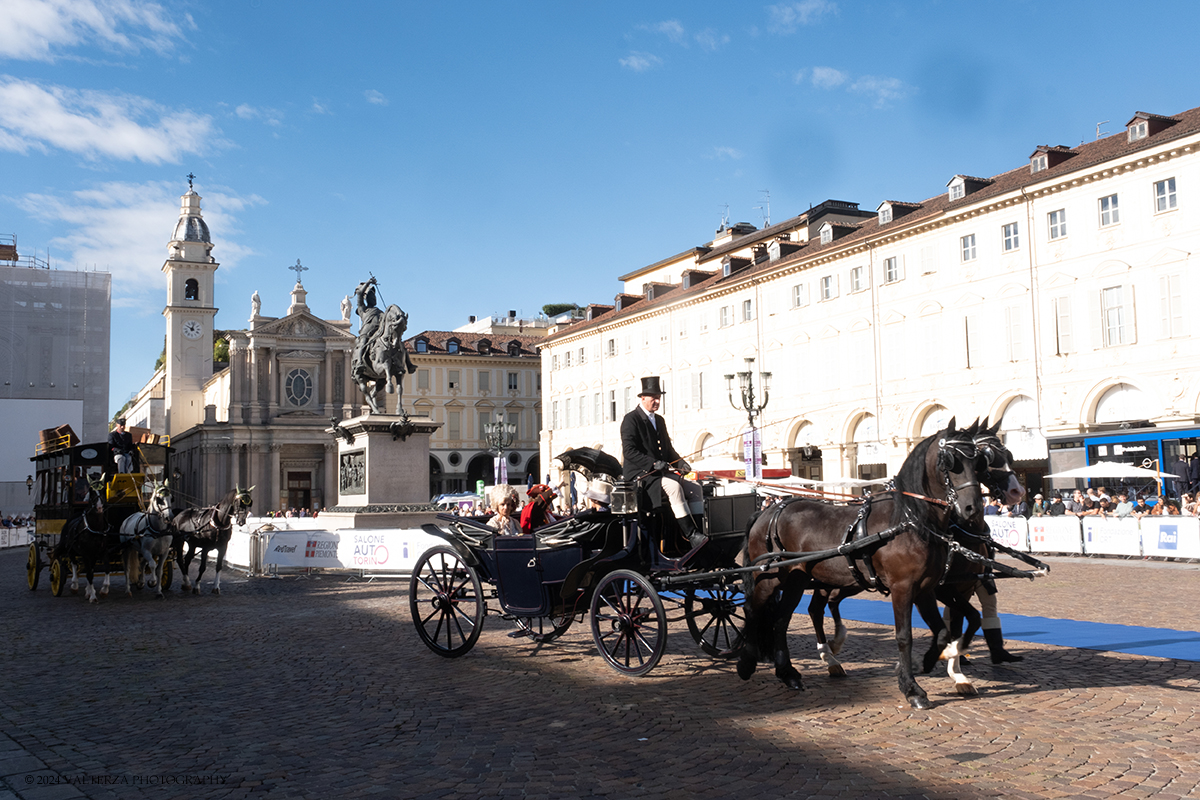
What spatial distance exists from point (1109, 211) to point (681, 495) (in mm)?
29348

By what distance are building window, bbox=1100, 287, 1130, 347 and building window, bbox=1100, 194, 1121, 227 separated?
221cm

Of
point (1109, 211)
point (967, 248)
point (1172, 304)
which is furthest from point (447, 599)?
point (967, 248)

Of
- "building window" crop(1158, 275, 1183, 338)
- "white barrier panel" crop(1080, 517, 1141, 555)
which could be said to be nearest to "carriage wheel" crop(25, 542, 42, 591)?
"white barrier panel" crop(1080, 517, 1141, 555)

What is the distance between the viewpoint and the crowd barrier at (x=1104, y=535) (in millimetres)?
21688

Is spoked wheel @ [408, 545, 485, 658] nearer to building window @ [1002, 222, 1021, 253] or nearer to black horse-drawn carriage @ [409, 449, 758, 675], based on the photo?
black horse-drawn carriage @ [409, 449, 758, 675]

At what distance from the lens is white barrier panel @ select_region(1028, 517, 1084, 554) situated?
2409 cm

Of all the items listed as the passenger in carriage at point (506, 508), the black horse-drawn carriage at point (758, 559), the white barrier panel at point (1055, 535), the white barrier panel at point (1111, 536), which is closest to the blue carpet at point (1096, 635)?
the black horse-drawn carriage at point (758, 559)

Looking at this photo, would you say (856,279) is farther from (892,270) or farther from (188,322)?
(188,322)

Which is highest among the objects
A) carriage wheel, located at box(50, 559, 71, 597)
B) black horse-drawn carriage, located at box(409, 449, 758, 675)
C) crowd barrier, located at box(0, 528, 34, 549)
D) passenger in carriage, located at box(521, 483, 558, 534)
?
passenger in carriage, located at box(521, 483, 558, 534)

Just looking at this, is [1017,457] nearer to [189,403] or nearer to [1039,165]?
[1039,165]

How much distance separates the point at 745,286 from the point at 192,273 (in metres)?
50.1

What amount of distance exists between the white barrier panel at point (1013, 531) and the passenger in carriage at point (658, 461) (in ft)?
62.4

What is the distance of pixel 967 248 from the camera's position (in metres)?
37.1

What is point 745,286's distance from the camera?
4759 cm
